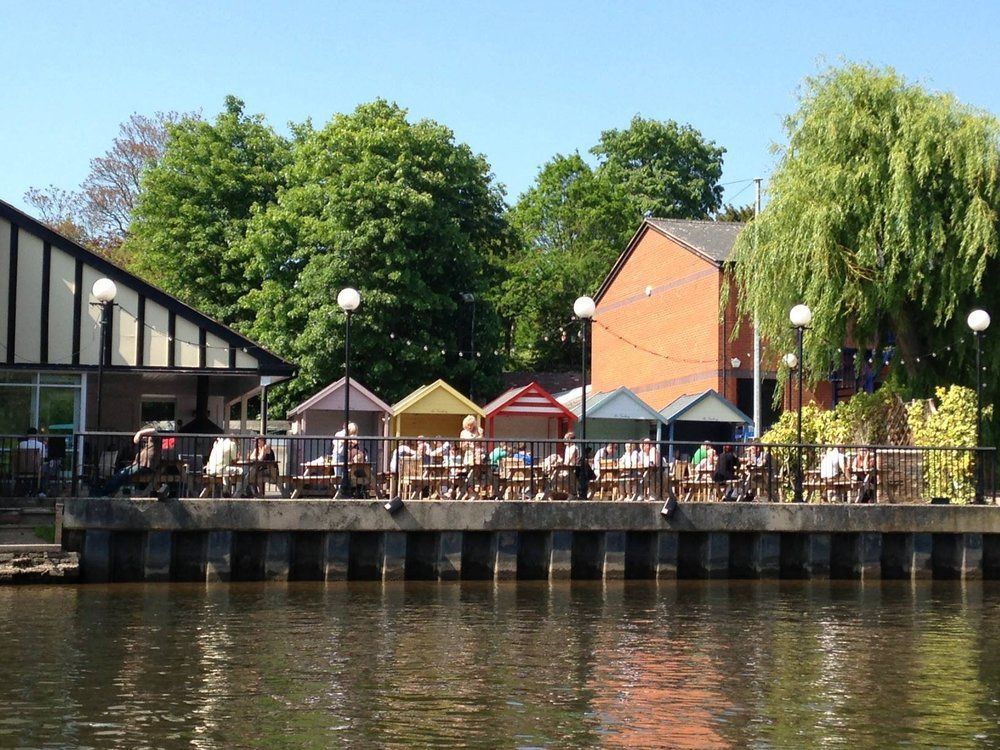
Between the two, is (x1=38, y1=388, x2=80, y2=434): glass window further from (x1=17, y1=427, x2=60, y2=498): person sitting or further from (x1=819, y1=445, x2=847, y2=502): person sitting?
(x1=819, y1=445, x2=847, y2=502): person sitting

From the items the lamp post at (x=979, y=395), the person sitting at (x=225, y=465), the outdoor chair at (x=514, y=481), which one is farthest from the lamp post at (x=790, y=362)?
the person sitting at (x=225, y=465)

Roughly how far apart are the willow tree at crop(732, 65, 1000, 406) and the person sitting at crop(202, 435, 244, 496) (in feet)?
44.7

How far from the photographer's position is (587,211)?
6931 cm

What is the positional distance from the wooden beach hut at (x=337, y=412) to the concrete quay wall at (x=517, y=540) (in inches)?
532

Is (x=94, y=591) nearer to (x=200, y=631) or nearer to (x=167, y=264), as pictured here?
(x=200, y=631)

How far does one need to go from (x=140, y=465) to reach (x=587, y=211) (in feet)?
156

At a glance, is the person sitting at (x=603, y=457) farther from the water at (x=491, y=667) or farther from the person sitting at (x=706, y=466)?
the water at (x=491, y=667)

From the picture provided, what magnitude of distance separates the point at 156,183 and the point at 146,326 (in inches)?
1026

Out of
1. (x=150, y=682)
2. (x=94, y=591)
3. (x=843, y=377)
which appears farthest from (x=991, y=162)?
(x=150, y=682)

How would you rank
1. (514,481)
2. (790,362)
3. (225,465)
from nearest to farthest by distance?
(225,465)
(514,481)
(790,362)

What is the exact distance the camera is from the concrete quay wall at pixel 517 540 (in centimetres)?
2311

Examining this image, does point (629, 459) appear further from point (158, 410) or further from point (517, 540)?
point (158, 410)

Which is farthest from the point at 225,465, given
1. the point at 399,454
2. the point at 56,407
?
the point at 56,407

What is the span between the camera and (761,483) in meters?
26.0
